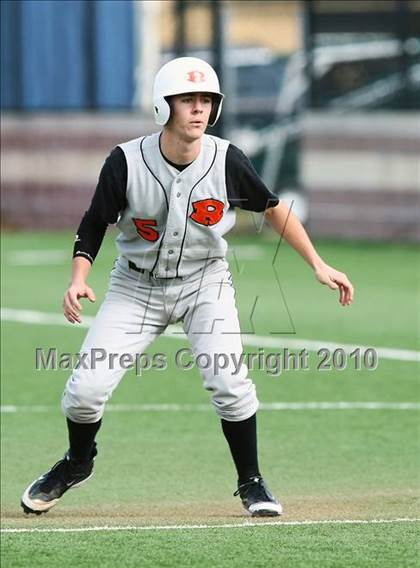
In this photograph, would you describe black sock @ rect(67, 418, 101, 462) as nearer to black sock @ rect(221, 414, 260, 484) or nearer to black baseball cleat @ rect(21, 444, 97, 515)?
black baseball cleat @ rect(21, 444, 97, 515)

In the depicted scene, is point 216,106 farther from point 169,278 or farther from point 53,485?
point 53,485

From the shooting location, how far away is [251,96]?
22875 millimetres

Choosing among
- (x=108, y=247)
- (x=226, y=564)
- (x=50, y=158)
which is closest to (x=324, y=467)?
(x=226, y=564)

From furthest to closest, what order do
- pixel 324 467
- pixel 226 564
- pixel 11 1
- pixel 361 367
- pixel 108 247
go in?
pixel 11 1
pixel 108 247
pixel 361 367
pixel 324 467
pixel 226 564

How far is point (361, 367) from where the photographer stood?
1163 centimetres

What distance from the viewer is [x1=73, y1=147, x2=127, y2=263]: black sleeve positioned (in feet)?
23.0

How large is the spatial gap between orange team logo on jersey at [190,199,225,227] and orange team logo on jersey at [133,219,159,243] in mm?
185

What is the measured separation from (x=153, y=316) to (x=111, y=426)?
2587 mm

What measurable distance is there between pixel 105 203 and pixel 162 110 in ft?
1.62

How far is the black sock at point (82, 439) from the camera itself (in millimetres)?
7230

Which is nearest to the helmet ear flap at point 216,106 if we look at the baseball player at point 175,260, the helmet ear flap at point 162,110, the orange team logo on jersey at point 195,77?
the baseball player at point 175,260

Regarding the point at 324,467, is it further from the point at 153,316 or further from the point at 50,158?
the point at 50,158

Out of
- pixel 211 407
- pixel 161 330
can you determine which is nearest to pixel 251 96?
pixel 211 407

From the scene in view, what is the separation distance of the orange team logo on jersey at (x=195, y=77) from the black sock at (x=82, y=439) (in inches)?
64.0
